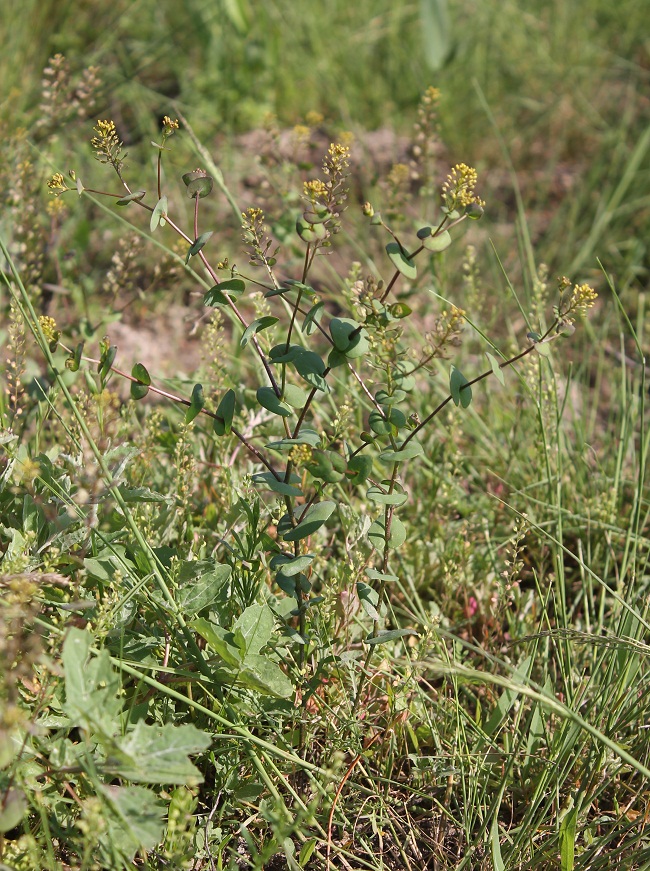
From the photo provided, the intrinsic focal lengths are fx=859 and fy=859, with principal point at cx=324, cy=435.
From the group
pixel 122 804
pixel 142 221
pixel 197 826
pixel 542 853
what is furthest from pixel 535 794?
pixel 142 221

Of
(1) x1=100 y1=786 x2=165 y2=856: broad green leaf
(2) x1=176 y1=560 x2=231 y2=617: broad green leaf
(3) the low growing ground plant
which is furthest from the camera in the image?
(2) x1=176 y1=560 x2=231 y2=617: broad green leaf

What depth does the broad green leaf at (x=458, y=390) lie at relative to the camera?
1381 millimetres

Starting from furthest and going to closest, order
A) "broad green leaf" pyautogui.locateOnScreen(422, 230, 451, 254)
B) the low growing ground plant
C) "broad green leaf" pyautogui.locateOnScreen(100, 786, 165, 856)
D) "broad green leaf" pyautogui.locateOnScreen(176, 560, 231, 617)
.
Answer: "broad green leaf" pyautogui.locateOnScreen(176, 560, 231, 617) < "broad green leaf" pyautogui.locateOnScreen(422, 230, 451, 254) < the low growing ground plant < "broad green leaf" pyautogui.locateOnScreen(100, 786, 165, 856)

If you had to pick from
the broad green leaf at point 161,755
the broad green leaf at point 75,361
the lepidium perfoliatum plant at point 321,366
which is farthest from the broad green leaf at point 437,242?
the broad green leaf at point 161,755

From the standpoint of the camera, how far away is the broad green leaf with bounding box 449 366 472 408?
1381 millimetres

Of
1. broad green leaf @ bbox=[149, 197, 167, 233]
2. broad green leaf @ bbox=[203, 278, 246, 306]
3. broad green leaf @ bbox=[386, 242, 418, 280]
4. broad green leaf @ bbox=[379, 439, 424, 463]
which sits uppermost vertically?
broad green leaf @ bbox=[149, 197, 167, 233]

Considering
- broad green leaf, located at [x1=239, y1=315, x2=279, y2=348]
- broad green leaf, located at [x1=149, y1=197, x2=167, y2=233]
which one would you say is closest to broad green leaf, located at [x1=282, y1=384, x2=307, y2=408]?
broad green leaf, located at [x1=239, y1=315, x2=279, y2=348]

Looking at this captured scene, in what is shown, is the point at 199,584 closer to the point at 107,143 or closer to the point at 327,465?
the point at 327,465

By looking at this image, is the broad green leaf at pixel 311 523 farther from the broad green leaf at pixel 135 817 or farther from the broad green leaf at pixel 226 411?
the broad green leaf at pixel 135 817

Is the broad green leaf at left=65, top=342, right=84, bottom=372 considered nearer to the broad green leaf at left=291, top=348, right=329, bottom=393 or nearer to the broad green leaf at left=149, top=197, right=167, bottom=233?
the broad green leaf at left=149, top=197, right=167, bottom=233

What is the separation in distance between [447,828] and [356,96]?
321cm

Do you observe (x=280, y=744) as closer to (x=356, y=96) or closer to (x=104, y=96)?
(x=104, y=96)

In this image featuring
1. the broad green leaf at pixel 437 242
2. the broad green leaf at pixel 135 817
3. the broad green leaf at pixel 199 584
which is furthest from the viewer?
the broad green leaf at pixel 199 584

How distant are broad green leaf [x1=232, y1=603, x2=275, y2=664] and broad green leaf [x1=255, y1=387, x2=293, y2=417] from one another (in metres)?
0.34
